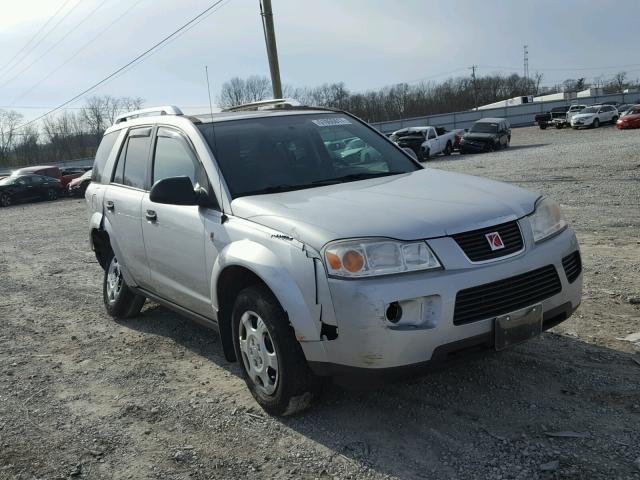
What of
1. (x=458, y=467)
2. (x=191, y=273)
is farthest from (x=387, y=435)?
(x=191, y=273)

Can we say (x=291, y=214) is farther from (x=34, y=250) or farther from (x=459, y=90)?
(x=459, y=90)

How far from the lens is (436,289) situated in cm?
317

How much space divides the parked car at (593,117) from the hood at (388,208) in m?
44.3

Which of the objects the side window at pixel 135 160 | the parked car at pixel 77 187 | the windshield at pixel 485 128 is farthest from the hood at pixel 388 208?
the windshield at pixel 485 128

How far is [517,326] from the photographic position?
3.38 metres

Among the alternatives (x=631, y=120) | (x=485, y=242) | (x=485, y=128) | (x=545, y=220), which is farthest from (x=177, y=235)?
(x=631, y=120)

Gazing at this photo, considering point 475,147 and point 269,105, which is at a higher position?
point 269,105

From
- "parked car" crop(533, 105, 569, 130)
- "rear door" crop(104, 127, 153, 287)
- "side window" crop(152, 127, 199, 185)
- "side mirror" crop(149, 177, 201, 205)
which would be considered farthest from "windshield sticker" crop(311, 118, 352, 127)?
"parked car" crop(533, 105, 569, 130)

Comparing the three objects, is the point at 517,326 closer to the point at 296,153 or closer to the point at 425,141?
the point at 296,153

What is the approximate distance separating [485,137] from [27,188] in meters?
21.7

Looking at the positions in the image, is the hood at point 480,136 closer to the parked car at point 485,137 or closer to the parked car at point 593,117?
the parked car at point 485,137

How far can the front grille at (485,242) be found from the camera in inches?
131

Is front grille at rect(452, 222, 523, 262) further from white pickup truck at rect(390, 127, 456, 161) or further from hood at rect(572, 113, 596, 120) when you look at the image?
hood at rect(572, 113, 596, 120)

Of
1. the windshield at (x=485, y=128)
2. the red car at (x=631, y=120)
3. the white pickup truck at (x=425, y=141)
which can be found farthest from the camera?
the red car at (x=631, y=120)
